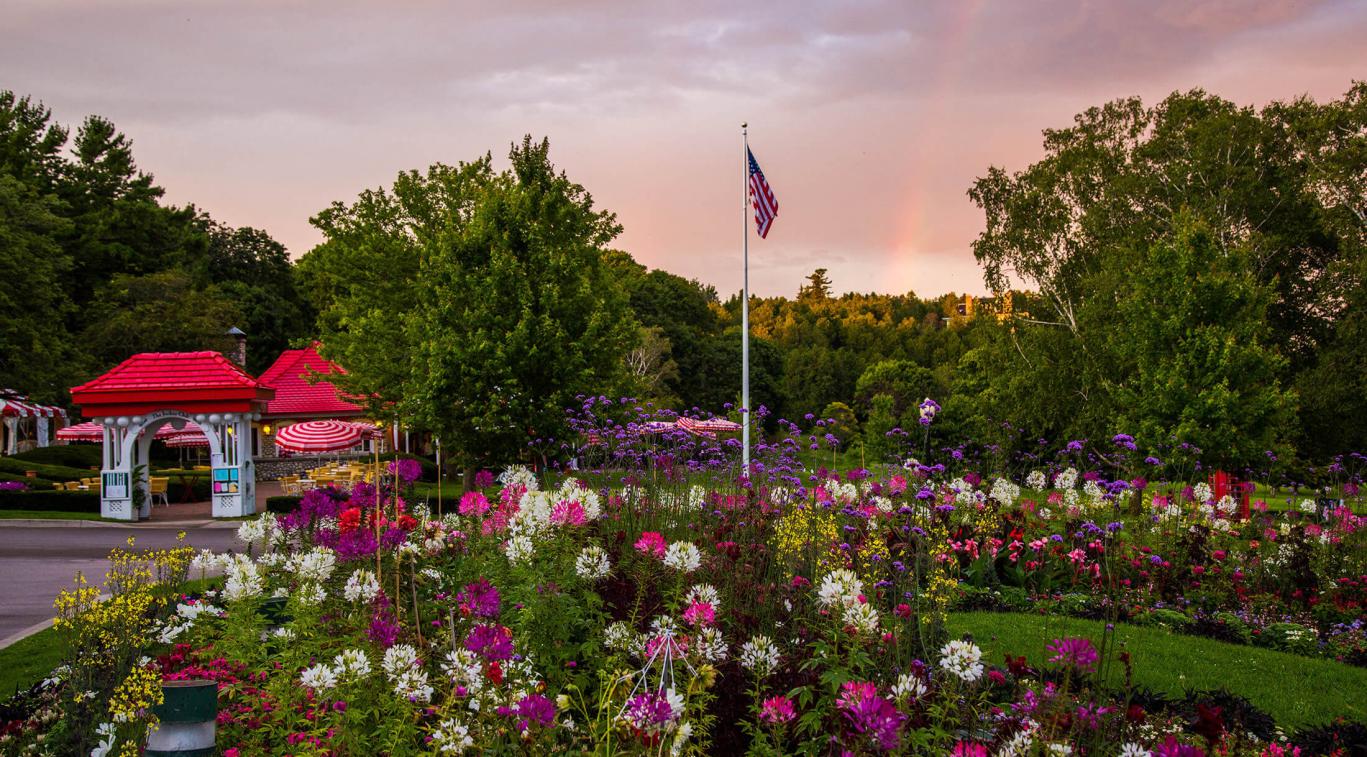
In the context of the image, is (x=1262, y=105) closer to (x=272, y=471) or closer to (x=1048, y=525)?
(x=1048, y=525)

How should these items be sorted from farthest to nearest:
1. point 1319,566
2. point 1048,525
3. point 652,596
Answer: point 1048,525, point 1319,566, point 652,596

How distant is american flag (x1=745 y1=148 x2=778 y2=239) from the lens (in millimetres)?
18375

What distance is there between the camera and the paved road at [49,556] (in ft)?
32.2

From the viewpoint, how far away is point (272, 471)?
34312 millimetres

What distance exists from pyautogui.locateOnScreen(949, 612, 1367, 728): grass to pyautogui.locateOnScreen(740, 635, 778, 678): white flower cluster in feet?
7.72

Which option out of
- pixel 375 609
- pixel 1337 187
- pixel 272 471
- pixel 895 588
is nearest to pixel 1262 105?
pixel 1337 187

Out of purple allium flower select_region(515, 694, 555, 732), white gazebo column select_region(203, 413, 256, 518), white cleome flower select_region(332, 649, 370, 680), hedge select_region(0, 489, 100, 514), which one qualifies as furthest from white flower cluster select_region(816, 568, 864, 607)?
hedge select_region(0, 489, 100, 514)

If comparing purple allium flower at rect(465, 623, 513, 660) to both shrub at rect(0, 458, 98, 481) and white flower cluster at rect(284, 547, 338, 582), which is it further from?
shrub at rect(0, 458, 98, 481)

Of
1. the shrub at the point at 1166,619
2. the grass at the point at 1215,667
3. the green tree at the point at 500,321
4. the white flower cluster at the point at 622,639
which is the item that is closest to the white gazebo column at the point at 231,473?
the green tree at the point at 500,321

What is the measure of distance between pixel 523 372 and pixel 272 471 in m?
20.1

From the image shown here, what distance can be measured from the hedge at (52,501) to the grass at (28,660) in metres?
13.4

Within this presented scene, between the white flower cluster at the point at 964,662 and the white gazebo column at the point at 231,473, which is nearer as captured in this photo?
the white flower cluster at the point at 964,662

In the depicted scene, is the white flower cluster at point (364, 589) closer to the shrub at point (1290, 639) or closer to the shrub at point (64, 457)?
the shrub at point (1290, 639)

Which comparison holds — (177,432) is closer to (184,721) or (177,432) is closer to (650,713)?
(184,721)
